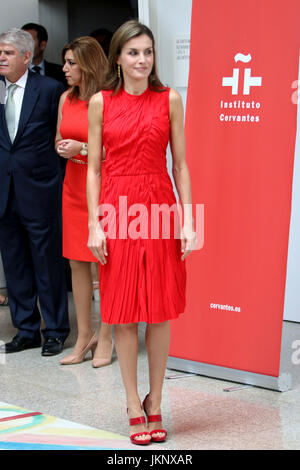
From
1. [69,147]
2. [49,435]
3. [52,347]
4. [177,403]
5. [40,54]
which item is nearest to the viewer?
[49,435]

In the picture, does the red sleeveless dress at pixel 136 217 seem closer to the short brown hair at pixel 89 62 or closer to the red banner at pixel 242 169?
the red banner at pixel 242 169

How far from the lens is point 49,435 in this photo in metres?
3.00

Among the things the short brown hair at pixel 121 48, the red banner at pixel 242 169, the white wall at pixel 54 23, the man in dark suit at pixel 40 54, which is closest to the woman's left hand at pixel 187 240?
the short brown hair at pixel 121 48

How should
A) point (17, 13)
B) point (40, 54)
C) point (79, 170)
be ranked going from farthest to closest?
1. point (17, 13)
2. point (40, 54)
3. point (79, 170)

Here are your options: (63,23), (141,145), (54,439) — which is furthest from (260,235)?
(63,23)

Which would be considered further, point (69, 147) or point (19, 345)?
point (19, 345)

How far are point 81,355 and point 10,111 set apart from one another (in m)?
1.39

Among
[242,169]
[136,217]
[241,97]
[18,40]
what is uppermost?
[18,40]

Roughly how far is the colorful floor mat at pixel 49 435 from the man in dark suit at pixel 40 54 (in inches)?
123

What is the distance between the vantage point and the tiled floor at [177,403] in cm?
299

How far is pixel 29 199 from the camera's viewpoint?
4.18m

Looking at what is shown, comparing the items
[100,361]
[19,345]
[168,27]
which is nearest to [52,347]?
[19,345]

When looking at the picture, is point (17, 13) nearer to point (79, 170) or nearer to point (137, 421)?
point (79, 170)

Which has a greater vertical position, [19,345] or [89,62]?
[89,62]
